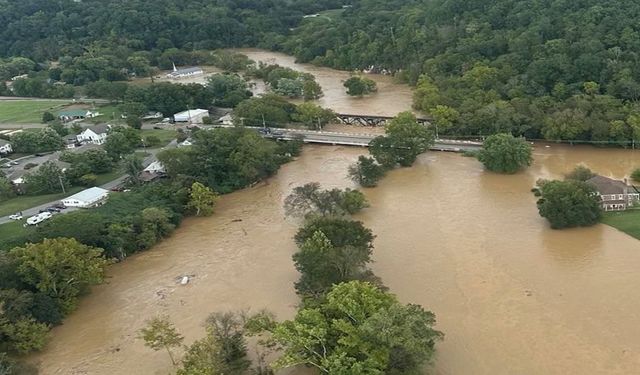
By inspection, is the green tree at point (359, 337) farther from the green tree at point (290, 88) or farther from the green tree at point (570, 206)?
the green tree at point (290, 88)

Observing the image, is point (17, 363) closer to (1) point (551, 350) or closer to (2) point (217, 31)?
(1) point (551, 350)

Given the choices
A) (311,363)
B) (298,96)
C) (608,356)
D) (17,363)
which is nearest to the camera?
Result: (311,363)

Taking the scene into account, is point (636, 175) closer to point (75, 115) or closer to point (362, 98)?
point (362, 98)

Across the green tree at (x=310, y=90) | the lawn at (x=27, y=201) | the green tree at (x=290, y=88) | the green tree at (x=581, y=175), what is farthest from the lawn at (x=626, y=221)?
the green tree at (x=290, y=88)

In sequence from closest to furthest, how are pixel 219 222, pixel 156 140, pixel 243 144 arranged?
pixel 219 222, pixel 243 144, pixel 156 140

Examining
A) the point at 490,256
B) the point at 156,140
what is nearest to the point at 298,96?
the point at 156,140

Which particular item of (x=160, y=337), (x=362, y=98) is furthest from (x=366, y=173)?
(x=362, y=98)
